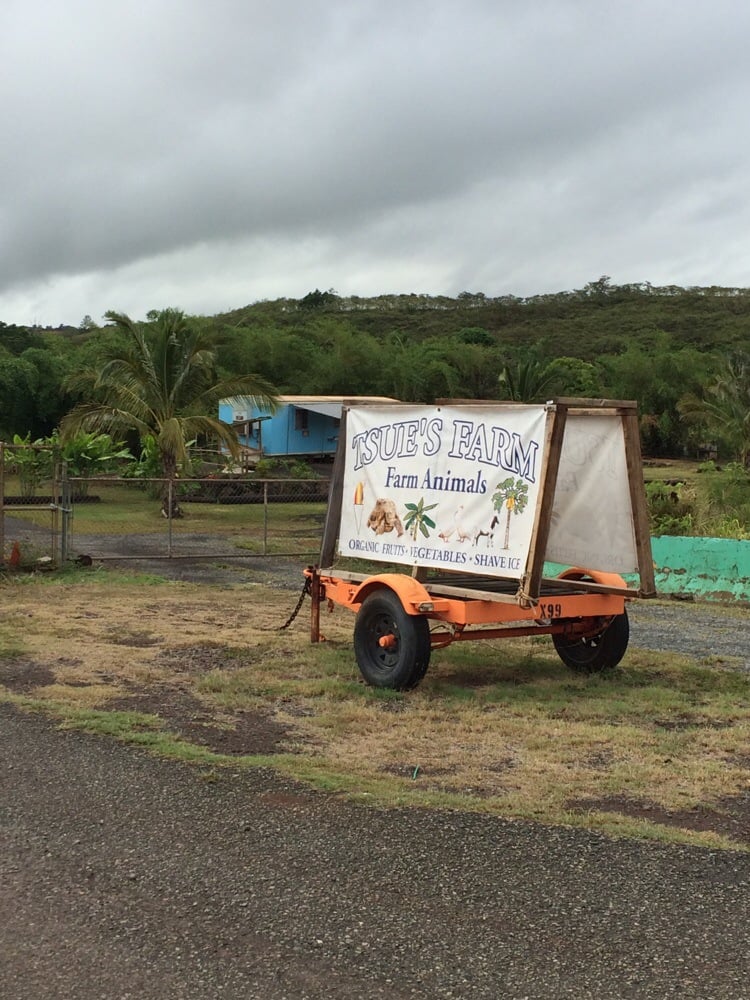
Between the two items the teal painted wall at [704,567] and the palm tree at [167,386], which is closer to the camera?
the teal painted wall at [704,567]

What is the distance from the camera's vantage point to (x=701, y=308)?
128750mm

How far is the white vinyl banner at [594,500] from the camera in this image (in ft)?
27.4

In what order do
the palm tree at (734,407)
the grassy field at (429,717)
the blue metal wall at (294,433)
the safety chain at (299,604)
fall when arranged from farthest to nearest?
1. the blue metal wall at (294,433)
2. the palm tree at (734,407)
3. the safety chain at (299,604)
4. the grassy field at (429,717)

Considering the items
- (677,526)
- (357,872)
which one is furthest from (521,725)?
(677,526)

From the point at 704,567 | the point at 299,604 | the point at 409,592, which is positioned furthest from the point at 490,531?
the point at 704,567

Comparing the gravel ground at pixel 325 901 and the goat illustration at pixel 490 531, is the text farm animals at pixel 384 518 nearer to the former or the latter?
the goat illustration at pixel 490 531

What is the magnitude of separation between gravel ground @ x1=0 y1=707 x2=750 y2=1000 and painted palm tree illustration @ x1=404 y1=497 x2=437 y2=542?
3.42 meters

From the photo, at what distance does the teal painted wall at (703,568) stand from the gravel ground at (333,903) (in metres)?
9.69

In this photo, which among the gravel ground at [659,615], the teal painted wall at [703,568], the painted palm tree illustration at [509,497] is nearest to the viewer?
the painted palm tree illustration at [509,497]

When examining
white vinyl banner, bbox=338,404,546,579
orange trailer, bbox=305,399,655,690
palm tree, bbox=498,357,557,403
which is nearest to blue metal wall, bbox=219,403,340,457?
palm tree, bbox=498,357,557,403

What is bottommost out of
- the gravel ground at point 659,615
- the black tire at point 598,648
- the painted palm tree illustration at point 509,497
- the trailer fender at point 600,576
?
the gravel ground at point 659,615

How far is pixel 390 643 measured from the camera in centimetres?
829

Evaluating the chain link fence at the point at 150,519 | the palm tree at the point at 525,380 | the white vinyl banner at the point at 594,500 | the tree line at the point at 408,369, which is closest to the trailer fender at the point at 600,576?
the white vinyl banner at the point at 594,500

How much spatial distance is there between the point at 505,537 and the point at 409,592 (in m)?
0.89
